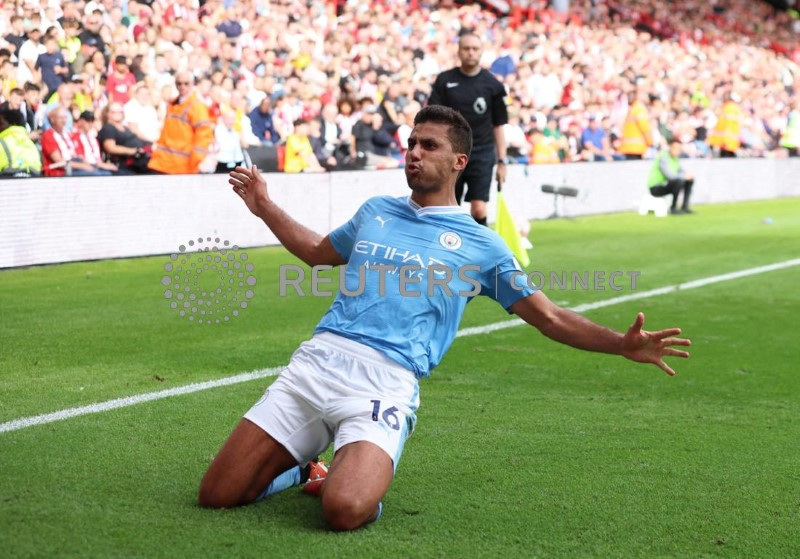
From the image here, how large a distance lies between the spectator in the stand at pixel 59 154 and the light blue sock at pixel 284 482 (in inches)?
351

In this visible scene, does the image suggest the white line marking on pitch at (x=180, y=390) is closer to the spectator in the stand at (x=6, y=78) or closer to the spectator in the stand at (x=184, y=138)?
the spectator in the stand at (x=184, y=138)

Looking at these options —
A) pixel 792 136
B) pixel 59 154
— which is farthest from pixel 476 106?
pixel 792 136

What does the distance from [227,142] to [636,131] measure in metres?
11.9

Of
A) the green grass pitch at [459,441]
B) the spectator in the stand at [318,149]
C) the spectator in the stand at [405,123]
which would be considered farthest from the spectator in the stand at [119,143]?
the spectator in the stand at [405,123]

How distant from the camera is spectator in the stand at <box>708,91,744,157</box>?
2975cm

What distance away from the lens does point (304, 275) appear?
1267 cm

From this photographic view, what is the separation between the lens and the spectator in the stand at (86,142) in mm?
14307

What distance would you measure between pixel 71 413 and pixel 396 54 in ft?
56.7

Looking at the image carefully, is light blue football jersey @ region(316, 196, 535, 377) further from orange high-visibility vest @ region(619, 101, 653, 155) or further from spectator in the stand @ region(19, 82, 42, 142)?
orange high-visibility vest @ region(619, 101, 653, 155)

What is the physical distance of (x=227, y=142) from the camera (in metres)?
15.9

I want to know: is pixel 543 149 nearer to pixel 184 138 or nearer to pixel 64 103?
pixel 184 138

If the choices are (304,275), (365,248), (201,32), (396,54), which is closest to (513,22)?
(396,54)

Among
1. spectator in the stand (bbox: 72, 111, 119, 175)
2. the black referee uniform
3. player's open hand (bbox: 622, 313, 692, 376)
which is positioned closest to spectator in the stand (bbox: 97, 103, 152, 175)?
spectator in the stand (bbox: 72, 111, 119, 175)

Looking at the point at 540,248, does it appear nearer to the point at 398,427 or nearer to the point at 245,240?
the point at 245,240
